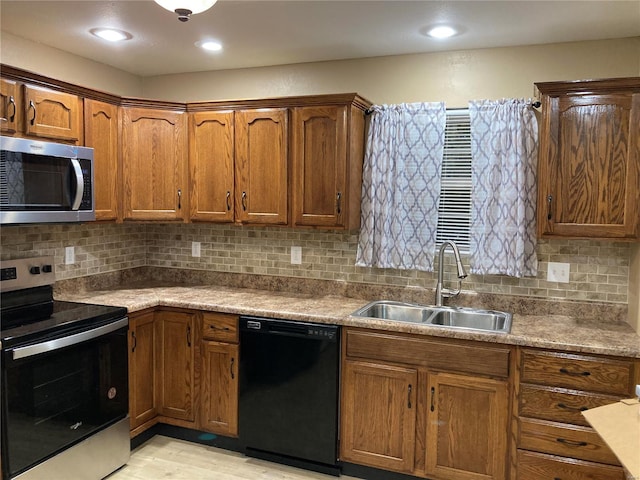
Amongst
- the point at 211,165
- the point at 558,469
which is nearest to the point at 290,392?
the point at 558,469

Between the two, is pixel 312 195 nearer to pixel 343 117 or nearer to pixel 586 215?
pixel 343 117

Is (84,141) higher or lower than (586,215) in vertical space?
higher

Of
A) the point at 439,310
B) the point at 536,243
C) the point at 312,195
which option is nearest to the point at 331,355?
the point at 439,310

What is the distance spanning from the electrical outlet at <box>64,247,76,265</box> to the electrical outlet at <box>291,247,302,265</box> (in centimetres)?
147

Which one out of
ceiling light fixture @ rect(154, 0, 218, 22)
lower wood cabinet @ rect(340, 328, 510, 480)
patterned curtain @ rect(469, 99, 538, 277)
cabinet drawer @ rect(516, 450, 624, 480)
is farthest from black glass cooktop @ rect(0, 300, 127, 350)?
cabinet drawer @ rect(516, 450, 624, 480)

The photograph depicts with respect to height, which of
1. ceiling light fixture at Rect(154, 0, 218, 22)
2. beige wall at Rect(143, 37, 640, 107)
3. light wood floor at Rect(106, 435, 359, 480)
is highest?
beige wall at Rect(143, 37, 640, 107)

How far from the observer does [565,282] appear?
3.01 meters

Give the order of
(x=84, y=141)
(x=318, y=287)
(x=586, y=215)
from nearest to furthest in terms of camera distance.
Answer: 1. (x=586, y=215)
2. (x=84, y=141)
3. (x=318, y=287)

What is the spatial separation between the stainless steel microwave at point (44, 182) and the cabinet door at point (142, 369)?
719mm

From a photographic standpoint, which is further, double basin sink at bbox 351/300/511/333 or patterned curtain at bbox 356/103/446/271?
patterned curtain at bbox 356/103/446/271

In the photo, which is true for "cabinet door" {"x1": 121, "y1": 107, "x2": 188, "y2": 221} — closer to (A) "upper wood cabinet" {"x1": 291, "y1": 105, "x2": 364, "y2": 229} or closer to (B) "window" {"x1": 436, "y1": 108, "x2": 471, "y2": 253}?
(A) "upper wood cabinet" {"x1": 291, "y1": 105, "x2": 364, "y2": 229}

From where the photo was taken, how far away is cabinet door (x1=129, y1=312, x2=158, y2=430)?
3.11m

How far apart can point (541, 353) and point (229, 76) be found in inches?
108

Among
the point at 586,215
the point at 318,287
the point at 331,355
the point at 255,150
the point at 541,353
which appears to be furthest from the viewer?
the point at 318,287
